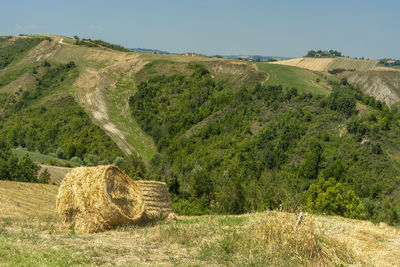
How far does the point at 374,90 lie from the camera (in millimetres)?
111375

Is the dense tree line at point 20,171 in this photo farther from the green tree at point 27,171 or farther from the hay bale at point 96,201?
the hay bale at point 96,201

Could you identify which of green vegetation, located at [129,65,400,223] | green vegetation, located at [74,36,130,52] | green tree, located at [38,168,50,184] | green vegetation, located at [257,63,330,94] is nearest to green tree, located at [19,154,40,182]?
green tree, located at [38,168,50,184]

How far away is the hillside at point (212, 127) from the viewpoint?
Result: 45719mm

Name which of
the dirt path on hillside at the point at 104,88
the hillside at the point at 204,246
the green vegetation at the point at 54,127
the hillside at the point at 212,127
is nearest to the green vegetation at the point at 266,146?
the hillside at the point at 212,127

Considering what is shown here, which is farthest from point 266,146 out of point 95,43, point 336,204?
point 95,43

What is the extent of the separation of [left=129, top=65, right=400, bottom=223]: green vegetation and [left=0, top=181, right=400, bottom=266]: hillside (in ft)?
68.7

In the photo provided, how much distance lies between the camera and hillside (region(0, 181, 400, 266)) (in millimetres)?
10023

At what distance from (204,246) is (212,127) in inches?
2547

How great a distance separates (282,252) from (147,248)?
3.95 meters

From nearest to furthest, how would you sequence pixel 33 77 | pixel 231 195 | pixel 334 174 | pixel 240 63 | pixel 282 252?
pixel 282 252, pixel 231 195, pixel 334 174, pixel 240 63, pixel 33 77

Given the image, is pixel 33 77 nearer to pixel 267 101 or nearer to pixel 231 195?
pixel 267 101

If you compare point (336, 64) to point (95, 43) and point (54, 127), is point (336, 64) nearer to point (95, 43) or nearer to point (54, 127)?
point (95, 43)

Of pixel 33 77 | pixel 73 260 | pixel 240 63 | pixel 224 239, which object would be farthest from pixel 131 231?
pixel 33 77

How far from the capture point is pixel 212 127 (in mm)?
77000
